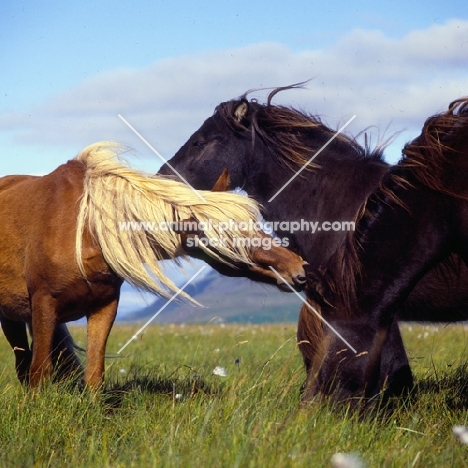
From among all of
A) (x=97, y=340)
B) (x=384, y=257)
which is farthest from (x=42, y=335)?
(x=384, y=257)

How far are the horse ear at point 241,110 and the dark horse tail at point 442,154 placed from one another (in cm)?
200

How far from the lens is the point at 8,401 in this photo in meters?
4.17

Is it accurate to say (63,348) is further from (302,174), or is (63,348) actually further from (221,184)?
(302,174)

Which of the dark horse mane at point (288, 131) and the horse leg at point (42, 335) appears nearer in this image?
the horse leg at point (42, 335)

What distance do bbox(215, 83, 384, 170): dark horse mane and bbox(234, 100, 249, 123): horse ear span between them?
0.01 m

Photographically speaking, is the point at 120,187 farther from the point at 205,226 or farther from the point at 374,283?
the point at 374,283

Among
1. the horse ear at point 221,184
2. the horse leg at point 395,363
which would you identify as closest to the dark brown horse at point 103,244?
the horse ear at point 221,184

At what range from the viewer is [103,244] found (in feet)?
15.4

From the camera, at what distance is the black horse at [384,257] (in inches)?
155

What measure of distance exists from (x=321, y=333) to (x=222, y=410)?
0.68 m

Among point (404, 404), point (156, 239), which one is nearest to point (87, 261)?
point (156, 239)

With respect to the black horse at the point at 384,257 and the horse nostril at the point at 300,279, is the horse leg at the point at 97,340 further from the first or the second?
the black horse at the point at 384,257

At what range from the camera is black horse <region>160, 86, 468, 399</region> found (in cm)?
514

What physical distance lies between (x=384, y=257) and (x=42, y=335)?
6.99 ft
